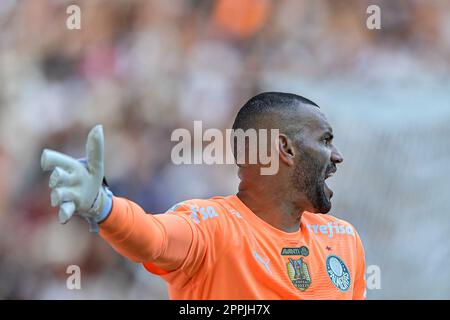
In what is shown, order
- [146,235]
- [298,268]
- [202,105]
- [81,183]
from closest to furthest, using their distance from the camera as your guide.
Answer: [81,183] < [146,235] < [298,268] < [202,105]

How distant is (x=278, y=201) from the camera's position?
243cm

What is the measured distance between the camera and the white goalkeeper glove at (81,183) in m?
1.75

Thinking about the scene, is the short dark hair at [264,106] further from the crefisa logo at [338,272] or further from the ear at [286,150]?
the crefisa logo at [338,272]

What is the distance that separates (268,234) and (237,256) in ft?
0.57

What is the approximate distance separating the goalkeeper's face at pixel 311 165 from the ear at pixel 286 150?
0.01 m

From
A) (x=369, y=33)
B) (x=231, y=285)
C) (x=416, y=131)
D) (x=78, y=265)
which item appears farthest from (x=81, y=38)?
(x=231, y=285)

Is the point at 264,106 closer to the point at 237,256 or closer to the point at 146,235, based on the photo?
the point at 237,256

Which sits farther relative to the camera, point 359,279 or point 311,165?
point 359,279

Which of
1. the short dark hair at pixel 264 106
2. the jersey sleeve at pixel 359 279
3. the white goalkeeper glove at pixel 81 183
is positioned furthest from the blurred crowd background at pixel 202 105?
the white goalkeeper glove at pixel 81 183

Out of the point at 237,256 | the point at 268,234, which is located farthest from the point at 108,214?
the point at 268,234

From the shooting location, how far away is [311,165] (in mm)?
2432

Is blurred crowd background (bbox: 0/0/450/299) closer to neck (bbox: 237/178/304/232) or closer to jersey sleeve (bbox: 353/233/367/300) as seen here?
jersey sleeve (bbox: 353/233/367/300)
